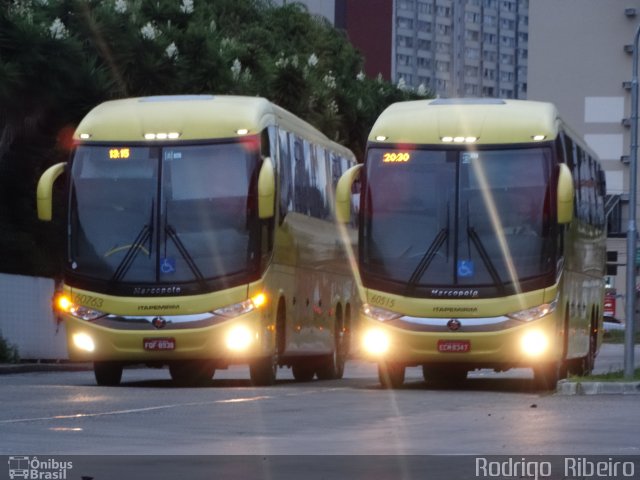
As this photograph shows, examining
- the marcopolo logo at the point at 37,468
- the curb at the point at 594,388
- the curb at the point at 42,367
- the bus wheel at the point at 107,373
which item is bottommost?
the curb at the point at 42,367

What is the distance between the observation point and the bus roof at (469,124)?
985 inches

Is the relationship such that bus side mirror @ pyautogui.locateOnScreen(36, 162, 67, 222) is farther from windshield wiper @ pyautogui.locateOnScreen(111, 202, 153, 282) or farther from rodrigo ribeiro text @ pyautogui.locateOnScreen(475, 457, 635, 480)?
rodrigo ribeiro text @ pyautogui.locateOnScreen(475, 457, 635, 480)

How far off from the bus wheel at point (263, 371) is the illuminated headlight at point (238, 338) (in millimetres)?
1035

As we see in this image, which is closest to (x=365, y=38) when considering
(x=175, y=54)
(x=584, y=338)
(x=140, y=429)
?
(x=175, y=54)

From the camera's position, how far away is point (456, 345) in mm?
24578

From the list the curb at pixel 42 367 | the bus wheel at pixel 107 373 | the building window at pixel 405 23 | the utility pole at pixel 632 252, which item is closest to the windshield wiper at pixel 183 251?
the bus wheel at pixel 107 373

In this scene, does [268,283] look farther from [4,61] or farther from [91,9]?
[91,9]

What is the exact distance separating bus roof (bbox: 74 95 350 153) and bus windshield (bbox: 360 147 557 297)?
182cm

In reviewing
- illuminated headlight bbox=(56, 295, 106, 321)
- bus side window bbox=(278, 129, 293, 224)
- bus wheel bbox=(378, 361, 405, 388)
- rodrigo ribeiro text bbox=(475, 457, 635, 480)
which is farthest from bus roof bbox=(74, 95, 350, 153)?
rodrigo ribeiro text bbox=(475, 457, 635, 480)

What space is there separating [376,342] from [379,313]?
0.37 meters

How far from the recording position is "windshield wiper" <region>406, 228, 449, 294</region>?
24.7 meters

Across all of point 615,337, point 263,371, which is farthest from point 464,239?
point 615,337

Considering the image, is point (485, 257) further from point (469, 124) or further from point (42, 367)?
point (42, 367)

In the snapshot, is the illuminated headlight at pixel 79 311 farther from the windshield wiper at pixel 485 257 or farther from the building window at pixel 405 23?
the building window at pixel 405 23
